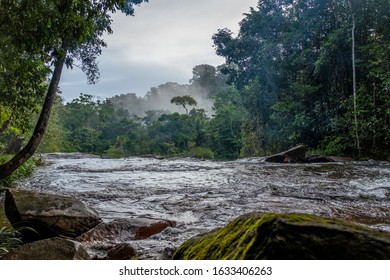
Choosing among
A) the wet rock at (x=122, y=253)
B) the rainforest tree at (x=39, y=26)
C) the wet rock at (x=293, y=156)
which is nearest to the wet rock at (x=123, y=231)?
the wet rock at (x=122, y=253)

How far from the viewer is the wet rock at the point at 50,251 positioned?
2.62 metres

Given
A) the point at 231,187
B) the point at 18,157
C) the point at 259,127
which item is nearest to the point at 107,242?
the point at 18,157

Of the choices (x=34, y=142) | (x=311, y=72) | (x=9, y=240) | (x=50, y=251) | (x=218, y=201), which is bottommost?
(x=218, y=201)

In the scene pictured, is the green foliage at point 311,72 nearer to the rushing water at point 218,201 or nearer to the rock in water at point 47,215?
the rushing water at point 218,201

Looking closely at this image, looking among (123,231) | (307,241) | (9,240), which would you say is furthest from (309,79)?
(307,241)

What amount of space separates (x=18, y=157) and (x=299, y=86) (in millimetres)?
15503

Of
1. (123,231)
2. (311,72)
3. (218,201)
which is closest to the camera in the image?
(123,231)

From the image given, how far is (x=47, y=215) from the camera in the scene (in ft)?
12.3

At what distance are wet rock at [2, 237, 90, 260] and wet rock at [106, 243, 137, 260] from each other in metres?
0.36

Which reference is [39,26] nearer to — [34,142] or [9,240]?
[34,142]

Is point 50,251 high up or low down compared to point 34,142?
down

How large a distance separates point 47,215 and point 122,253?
4.01 feet

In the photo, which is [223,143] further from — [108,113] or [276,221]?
[276,221]

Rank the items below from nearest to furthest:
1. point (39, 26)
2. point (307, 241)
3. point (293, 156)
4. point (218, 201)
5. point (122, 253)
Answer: point (307, 241), point (122, 253), point (39, 26), point (218, 201), point (293, 156)
